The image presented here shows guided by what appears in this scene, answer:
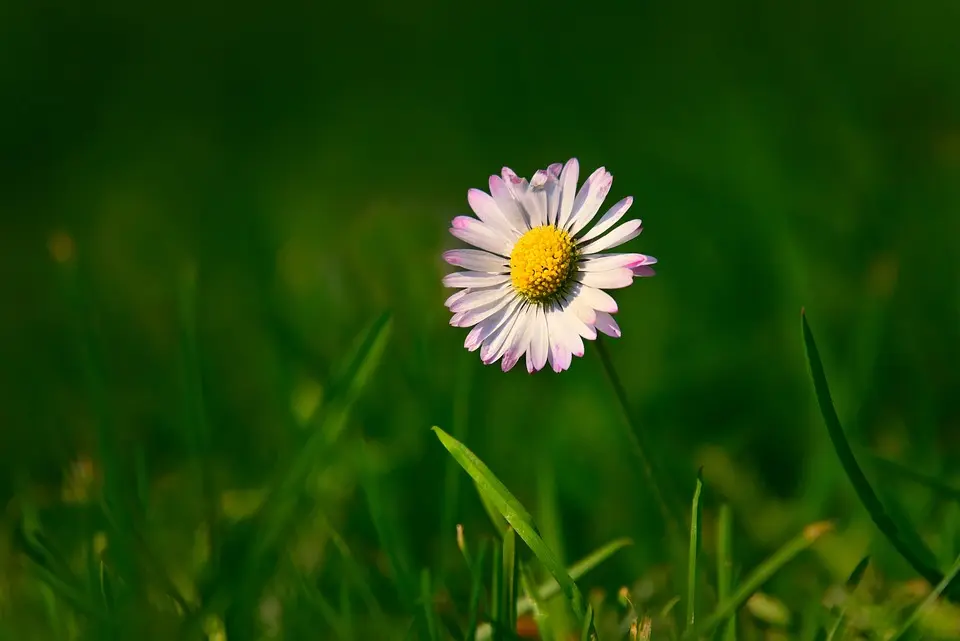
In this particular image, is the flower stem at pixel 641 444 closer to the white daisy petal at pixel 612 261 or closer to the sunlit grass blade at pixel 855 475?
the white daisy petal at pixel 612 261

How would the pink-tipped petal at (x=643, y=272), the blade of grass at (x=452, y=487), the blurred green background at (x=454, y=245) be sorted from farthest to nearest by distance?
the blurred green background at (x=454, y=245), the blade of grass at (x=452, y=487), the pink-tipped petal at (x=643, y=272)

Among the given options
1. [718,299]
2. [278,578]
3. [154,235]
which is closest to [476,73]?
[154,235]

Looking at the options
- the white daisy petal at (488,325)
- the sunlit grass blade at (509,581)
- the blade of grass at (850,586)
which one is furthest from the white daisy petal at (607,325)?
the blade of grass at (850,586)

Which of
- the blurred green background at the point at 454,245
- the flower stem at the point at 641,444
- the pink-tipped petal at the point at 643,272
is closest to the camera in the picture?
the pink-tipped petal at the point at 643,272

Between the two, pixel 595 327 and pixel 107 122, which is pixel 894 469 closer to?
pixel 595 327

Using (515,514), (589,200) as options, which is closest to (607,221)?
(589,200)

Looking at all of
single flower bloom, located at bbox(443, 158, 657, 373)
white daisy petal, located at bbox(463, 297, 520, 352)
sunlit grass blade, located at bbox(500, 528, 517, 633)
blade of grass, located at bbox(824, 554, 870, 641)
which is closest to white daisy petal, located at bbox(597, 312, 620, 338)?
single flower bloom, located at bbox(443, 158, 657, 373)

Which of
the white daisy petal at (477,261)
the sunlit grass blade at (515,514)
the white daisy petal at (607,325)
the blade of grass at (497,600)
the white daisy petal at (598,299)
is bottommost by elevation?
the blade of grass at (497,600)
